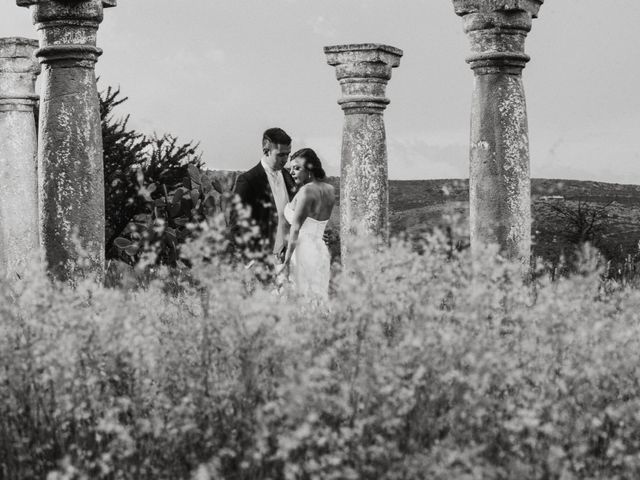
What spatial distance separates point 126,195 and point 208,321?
12.5 m

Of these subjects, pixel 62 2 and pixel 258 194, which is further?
pixel 62 2

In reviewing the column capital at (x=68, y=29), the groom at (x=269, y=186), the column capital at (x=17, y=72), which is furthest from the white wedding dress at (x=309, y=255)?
the column capital at (x=17, y=72)

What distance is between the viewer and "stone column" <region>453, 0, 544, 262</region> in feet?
33.2

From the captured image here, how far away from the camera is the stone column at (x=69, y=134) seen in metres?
9.47

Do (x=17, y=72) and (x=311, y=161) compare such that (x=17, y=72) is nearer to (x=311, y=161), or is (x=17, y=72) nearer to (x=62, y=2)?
(x=62, y=2)

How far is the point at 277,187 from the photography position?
9078mm

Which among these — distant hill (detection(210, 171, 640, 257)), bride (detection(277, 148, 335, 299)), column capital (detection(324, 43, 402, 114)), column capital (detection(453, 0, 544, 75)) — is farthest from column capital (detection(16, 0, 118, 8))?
distant hill (detection(210, 171, 640, 257))

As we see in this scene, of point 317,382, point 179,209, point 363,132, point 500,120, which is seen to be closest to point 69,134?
point 500,120

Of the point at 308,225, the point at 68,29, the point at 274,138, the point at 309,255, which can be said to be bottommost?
the point at 309,255

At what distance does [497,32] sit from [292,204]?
2.93m

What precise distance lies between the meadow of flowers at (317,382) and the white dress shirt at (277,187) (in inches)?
168

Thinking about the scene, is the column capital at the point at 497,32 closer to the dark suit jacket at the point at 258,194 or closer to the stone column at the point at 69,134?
the dark suit jacket at the point at 258,194

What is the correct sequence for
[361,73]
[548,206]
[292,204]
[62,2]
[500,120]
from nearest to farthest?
[292,204]
[62,2]
[500,120]
[361,73]
[548,206]

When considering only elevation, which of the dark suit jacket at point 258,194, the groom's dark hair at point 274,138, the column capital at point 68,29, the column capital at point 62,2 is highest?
the column capital at point 62,2
